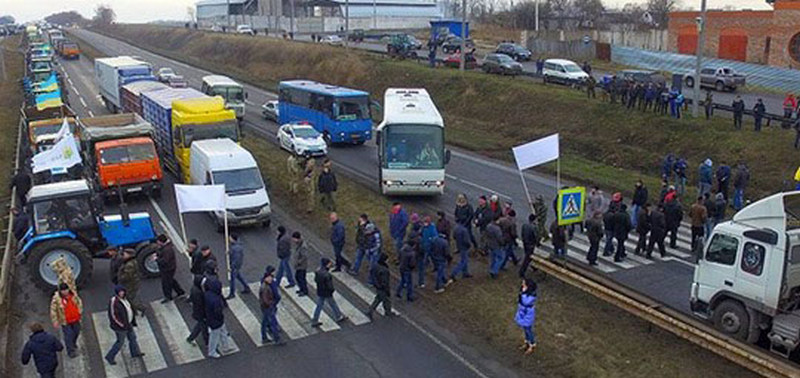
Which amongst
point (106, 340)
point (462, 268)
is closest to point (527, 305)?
point (462, 268)

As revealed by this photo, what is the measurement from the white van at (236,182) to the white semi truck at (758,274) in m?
13.4

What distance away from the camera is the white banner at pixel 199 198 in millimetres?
17250

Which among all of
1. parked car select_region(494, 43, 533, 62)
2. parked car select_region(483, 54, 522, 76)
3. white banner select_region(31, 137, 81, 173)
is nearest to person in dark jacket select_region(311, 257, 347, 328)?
white banner select_region(31, 137, 81, 173)

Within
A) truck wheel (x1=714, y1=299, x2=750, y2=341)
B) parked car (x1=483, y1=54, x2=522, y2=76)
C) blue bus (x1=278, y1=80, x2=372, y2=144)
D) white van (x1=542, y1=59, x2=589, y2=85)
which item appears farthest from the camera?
parked car (x1=483, y1=54, x2=522, y2=76)

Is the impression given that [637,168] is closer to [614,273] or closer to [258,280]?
[614,273]

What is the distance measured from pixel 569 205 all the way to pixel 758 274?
19.8 ft

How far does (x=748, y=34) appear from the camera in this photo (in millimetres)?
58219

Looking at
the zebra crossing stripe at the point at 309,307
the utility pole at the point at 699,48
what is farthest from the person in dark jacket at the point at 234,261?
Result: the utility pole at the point at 699,48

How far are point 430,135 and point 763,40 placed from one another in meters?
44.1

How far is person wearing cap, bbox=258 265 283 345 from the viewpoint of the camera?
1369 centimetres

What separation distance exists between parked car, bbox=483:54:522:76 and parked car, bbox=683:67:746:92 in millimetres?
12754

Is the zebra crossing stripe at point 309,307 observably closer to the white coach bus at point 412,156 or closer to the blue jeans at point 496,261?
the blue jeans at point 496,261

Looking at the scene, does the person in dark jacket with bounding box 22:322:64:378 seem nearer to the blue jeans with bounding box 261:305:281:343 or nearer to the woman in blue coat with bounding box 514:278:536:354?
the blue jeans with bounding box 261:305:281:343

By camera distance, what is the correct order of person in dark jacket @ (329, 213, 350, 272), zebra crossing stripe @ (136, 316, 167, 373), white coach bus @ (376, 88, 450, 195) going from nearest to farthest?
zebra crossing stripe @ (136, 316, 167, 373) < person in dark jacket @ (329, 213, 350, 272) < white coach bus @ (376, 88, 450, 195)
